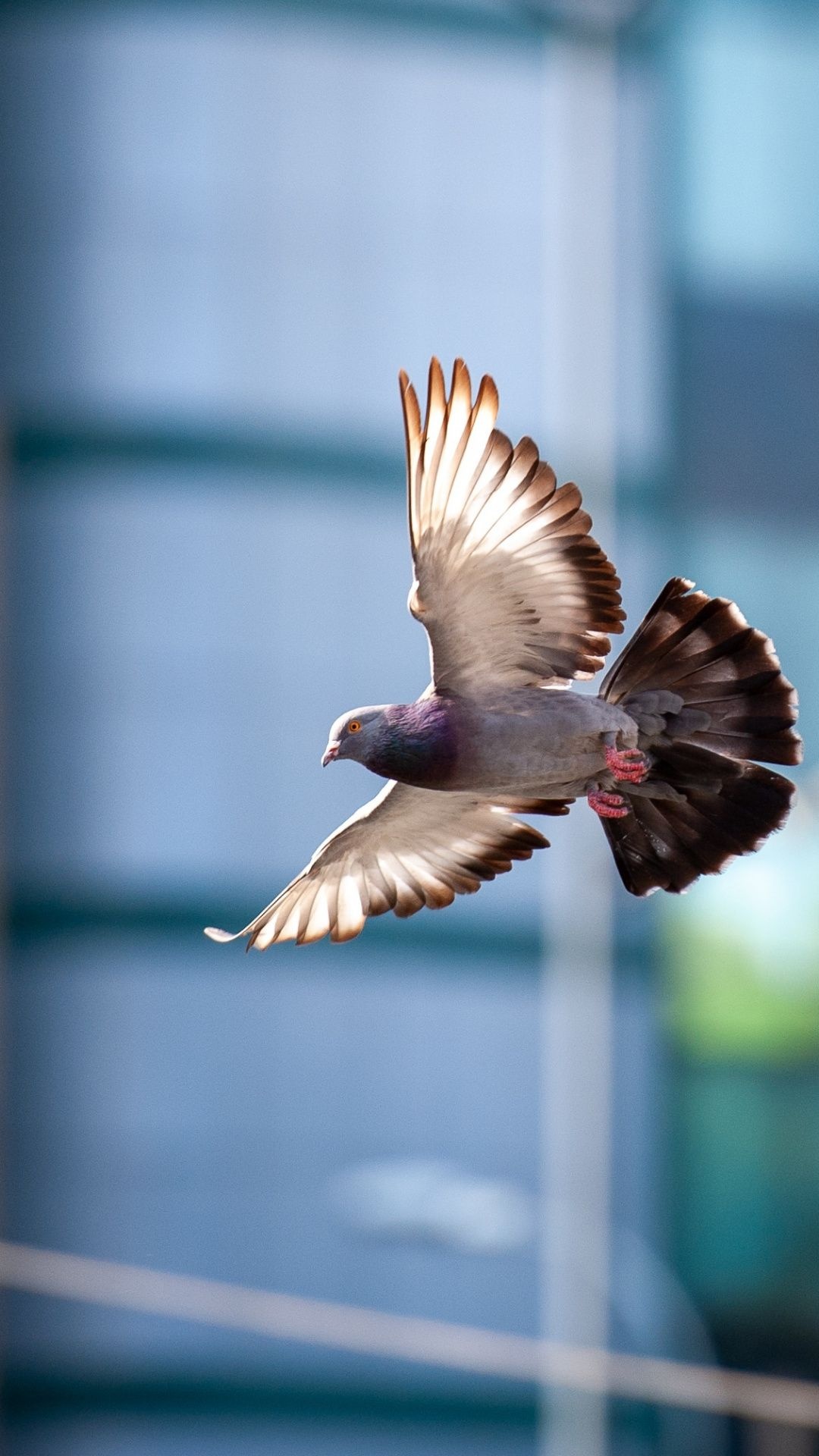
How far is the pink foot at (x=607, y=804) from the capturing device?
3.53 ft

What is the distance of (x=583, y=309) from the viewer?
248 inches

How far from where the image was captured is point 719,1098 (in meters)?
6.20

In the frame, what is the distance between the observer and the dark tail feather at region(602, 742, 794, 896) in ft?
3.54

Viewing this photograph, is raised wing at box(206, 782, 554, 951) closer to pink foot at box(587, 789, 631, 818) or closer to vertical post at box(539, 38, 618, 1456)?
pink foot at box(587, 789, 631, 818)

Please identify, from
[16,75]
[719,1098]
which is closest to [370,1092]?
[719,1098]

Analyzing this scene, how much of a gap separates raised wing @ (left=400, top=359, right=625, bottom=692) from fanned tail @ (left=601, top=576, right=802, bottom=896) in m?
0.06

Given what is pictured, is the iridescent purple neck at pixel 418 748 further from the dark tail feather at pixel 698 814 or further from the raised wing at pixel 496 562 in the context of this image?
the dark tail feather at pixel 698 814

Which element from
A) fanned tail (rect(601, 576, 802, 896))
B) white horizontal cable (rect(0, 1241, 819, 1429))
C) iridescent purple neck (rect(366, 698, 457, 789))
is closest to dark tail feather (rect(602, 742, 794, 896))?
fanned tail (rect(601, 576, 802, 896))

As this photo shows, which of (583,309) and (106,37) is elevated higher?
(106,37)

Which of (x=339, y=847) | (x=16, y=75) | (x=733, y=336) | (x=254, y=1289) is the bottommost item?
(x=254, y=1289)

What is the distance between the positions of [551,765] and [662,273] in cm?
555

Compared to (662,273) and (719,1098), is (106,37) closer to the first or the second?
(662,273)

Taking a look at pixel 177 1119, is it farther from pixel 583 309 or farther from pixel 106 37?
pixel 106 37

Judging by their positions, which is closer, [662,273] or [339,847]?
[339,847]
